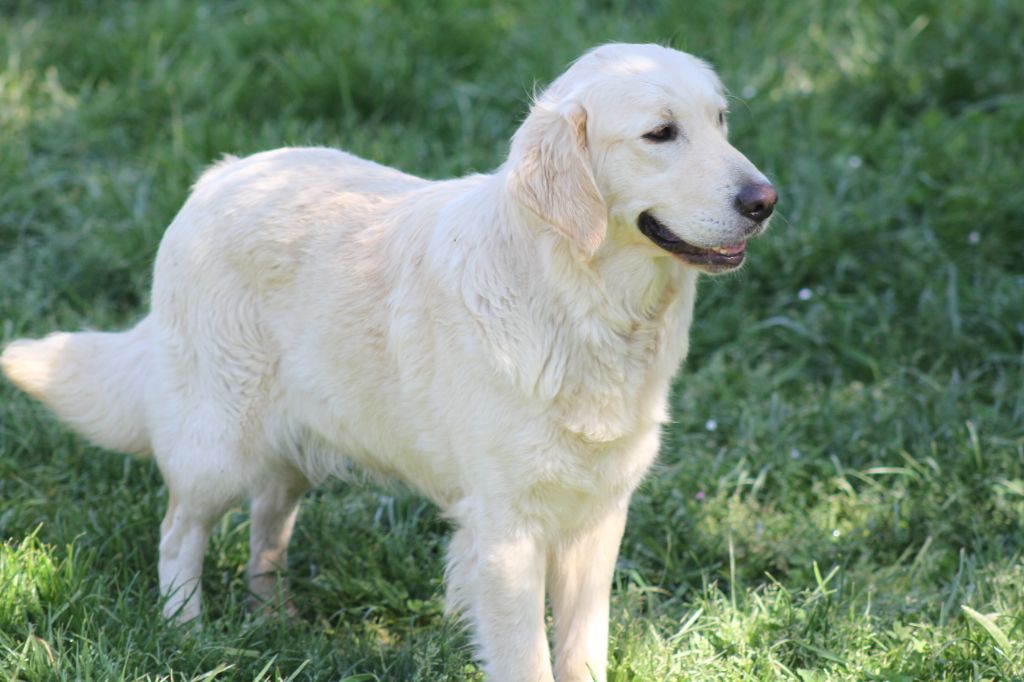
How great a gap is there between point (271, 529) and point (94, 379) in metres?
0.71

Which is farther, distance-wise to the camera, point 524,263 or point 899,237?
point 899,237

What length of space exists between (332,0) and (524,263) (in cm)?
401

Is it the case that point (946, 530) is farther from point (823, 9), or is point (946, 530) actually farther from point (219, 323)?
point (823, 9)

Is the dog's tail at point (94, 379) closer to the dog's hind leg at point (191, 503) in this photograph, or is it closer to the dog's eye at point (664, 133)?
the dog's hind leg at point (191, 503)

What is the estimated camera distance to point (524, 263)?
321 centimetres

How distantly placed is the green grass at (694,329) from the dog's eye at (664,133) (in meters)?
1.25

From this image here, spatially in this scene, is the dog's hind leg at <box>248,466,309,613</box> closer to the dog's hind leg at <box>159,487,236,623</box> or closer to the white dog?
the white dog

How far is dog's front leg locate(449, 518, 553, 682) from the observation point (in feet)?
10.7

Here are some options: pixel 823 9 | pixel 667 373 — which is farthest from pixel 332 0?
pixel 667 373

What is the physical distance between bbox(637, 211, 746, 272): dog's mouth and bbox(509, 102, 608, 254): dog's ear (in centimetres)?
14

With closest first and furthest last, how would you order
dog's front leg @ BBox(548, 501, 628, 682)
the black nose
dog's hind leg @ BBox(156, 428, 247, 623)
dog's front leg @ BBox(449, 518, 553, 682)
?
the black nose
dog's front leg @ BBox(449, 518, 553, 682)
dog's front leg @ BBox(548, 501, 628, 682)
dog's hind leg @ BBox(156, 428, 247, 623)

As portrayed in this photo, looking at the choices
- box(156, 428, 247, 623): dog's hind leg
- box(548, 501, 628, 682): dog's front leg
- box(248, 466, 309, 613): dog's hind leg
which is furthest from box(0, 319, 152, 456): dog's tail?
box(548, 501, 628, 682): dog's front leg

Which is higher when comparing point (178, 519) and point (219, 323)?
point (219, 323)

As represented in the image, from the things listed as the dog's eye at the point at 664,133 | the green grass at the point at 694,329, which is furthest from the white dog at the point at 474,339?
the green grass at the point at 694,329
